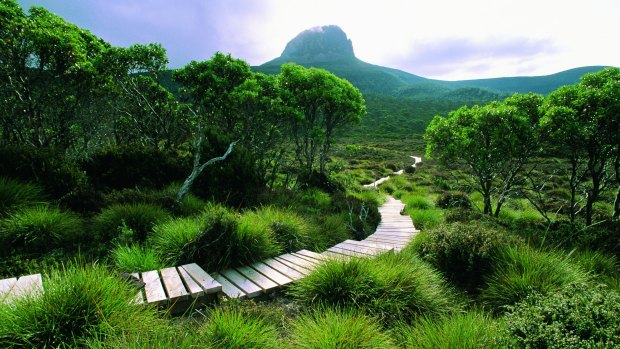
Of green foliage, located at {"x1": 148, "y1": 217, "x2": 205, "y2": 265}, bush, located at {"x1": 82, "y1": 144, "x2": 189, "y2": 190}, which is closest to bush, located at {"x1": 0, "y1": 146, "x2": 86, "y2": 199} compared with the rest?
bush, located at {"x1": 82, "y1": 144, "x2": 189, "y2": 190}

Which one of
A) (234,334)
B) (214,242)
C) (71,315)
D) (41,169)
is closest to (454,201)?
(214,242)

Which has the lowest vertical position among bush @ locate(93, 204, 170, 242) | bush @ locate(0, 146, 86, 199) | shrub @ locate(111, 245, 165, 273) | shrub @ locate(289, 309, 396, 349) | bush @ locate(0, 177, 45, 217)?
shrub @ locate(289, 309, 396, 349)

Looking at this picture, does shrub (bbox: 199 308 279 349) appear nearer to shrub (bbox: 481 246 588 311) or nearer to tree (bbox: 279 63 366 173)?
shrub (bbox: 481 246 588 311)

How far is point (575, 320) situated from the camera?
238 centimetres

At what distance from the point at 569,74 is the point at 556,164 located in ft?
694

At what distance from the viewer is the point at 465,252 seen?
14.9 feet

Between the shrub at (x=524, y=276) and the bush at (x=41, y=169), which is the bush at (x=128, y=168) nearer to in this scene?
the bush at (x=41, y=169)

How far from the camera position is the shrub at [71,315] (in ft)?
7.32

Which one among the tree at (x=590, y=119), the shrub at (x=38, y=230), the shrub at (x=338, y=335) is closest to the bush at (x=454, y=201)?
the tree at (x=590, y=119)

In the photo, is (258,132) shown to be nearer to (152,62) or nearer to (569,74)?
(152,62)

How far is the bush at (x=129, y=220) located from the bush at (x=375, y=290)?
132 inches

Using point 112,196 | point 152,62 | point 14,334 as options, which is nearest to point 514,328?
point 14,334

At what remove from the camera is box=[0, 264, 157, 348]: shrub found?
223 centimetres

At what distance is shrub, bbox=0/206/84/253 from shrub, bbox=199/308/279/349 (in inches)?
147
